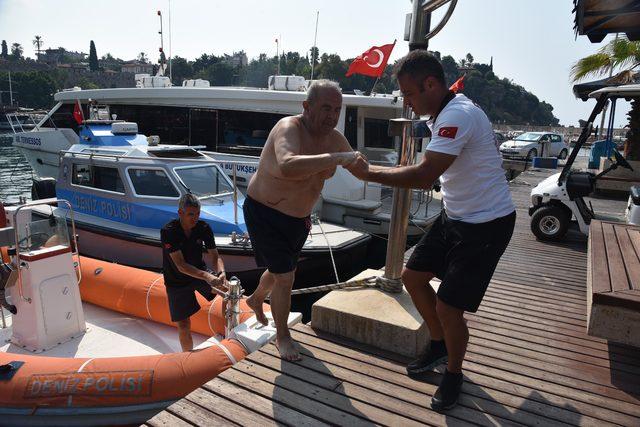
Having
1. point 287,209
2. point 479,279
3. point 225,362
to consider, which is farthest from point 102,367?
point 479,279

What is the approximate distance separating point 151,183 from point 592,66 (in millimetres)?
16713

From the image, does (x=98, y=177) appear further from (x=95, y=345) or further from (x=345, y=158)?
(x=345, y=158)

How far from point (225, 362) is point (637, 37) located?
532 cm

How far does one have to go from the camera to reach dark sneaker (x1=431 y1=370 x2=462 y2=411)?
2.31 meters

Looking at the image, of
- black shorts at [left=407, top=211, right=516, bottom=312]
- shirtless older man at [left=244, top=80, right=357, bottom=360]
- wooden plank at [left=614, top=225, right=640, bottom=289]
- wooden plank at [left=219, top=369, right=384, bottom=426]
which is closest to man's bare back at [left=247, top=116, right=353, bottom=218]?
shirtless older man at [left=244, top=80, right=357, bottom=360]

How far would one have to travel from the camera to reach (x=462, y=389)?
252cm

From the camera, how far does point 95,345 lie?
15.0ft

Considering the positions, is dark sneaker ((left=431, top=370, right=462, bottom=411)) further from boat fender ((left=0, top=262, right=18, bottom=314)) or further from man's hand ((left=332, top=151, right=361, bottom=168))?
boat fender ((left=0, top=262, right=18, bottom=314))

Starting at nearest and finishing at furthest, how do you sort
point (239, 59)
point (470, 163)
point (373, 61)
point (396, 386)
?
point (470, 163) < point (396, 386) < point (373, 61) < point (239, 59)

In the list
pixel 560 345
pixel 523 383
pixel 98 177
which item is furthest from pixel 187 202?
pixel 98 177

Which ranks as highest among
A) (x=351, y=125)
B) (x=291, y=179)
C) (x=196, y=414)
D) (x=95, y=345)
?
(x=351, y=125)

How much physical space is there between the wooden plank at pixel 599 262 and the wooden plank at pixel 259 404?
1848mm

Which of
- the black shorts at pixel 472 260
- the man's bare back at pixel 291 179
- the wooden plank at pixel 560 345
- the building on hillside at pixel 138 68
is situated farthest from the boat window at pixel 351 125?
the building on hillside at pixel 138 68

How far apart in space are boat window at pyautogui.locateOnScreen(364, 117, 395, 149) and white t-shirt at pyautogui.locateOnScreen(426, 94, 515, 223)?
26.3 feet
